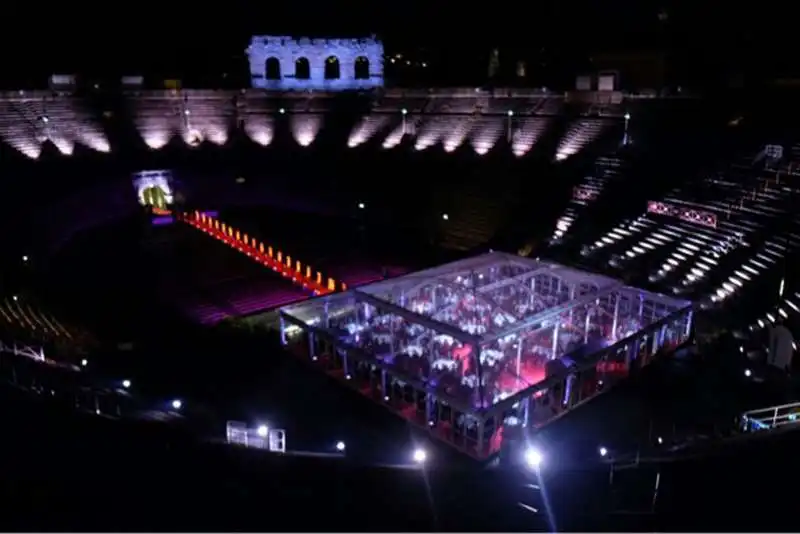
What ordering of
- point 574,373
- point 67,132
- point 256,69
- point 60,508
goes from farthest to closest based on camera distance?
point 256,69 → point 67,132 → point 574,373 → point 60,508

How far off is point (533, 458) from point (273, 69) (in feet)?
122

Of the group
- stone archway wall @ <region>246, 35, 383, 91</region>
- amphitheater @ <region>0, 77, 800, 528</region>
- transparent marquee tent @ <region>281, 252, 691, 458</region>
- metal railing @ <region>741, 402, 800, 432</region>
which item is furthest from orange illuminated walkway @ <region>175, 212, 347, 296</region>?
metal railing @ <region>741, 402, 800, 432</region>

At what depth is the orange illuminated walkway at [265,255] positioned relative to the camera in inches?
948

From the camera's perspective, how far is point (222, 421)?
14.2m

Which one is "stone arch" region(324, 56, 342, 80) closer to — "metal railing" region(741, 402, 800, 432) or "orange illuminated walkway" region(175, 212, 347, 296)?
"orange illuminated walkway" region(175, 212, 347, 296)

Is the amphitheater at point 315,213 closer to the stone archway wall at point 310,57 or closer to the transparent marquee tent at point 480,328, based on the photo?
the transparent marquee tent at point 480,328

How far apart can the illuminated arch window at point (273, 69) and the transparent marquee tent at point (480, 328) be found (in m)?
27.7

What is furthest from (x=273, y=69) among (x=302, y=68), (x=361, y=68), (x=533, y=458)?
(x=533, y=458)

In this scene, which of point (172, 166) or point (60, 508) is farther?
point (172, 166)

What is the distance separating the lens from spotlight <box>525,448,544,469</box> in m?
10.6

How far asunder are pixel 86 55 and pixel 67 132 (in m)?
14.4

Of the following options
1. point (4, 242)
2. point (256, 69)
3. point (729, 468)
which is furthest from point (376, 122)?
point (729, 468)

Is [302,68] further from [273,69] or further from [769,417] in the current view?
[769,417]

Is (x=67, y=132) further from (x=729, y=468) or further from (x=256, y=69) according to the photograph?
(x=729, y=468)
